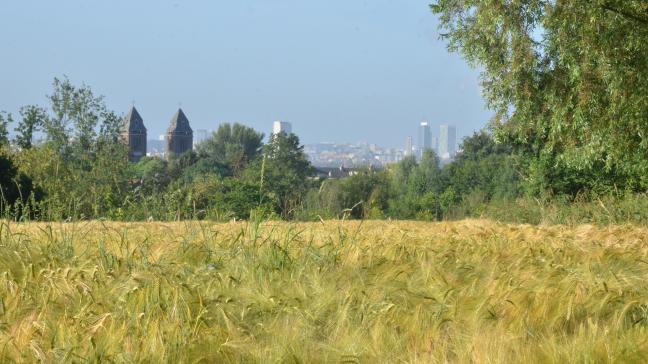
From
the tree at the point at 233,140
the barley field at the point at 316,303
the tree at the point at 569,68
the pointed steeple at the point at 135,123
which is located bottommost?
the barley field at the point at 316,303

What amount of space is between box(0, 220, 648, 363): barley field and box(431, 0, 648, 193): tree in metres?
6.18

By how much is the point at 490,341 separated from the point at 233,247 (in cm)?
Answer: 237

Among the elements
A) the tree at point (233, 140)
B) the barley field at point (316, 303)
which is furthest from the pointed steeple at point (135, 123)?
the barley field at point (316, 303)

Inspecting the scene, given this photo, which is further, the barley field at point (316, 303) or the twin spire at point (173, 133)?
the twin spire at point (173, 133)

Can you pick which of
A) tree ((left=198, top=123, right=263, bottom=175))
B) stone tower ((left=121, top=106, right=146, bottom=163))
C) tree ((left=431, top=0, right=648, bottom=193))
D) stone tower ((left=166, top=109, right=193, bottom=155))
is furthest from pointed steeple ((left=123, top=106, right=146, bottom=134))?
tree ((left=431, top=0, right=648, bottom=193))

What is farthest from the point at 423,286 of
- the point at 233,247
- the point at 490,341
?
the point at 233,247

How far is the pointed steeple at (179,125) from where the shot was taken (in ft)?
619

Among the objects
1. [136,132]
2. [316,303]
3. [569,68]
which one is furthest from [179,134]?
[316,303]

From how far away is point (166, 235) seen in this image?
18.5ft

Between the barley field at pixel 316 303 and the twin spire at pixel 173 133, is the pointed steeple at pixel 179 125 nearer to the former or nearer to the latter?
the twin spire at pixel 173 133

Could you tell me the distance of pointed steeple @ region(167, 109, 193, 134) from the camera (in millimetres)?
188675

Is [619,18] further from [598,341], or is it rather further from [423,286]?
[598,341]

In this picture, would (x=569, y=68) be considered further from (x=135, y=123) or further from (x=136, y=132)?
(x=135, y=123)

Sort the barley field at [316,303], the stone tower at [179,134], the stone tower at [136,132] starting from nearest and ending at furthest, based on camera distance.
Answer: the barley field at [316,303], the stone tower at [136,132], the stone tower at [179,134]
